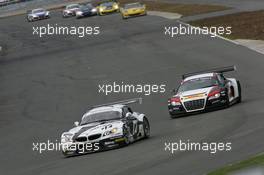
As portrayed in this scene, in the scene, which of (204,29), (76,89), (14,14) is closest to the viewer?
(76,89)

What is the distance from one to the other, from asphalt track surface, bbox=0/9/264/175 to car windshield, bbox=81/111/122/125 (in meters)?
1.15

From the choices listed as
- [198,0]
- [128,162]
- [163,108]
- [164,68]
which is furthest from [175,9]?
[128,162]

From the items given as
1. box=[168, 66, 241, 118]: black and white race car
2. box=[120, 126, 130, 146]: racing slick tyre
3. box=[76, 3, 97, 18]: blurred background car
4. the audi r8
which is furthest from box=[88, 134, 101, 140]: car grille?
box=[76, 3, 97, 18]: blurred background car

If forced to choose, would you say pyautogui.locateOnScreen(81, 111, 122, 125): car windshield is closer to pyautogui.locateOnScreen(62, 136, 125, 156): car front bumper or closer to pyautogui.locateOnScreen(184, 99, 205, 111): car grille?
pyautogui.locateOnScreen(62, 136, 125, 156): car front bumper

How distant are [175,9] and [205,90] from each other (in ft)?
166

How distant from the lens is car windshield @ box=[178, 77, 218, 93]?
26.1 meters

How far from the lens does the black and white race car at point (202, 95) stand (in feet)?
83.5

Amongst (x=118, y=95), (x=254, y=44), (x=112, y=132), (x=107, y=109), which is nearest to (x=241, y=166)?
(x=112, y=132)

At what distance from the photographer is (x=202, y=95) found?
2538 cm

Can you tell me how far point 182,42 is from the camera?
1998 inches

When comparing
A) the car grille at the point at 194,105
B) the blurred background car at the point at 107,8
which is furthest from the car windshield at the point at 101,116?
the blurred background car at the point at 107,8

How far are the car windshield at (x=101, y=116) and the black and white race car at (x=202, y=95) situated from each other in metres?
4.62

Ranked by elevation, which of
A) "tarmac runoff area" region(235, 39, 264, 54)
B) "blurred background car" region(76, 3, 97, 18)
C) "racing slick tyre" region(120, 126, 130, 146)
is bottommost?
"blurred background car" region(76, 3, 97, 18)

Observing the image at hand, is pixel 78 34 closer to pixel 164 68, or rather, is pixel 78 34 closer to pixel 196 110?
pixel 164 68
